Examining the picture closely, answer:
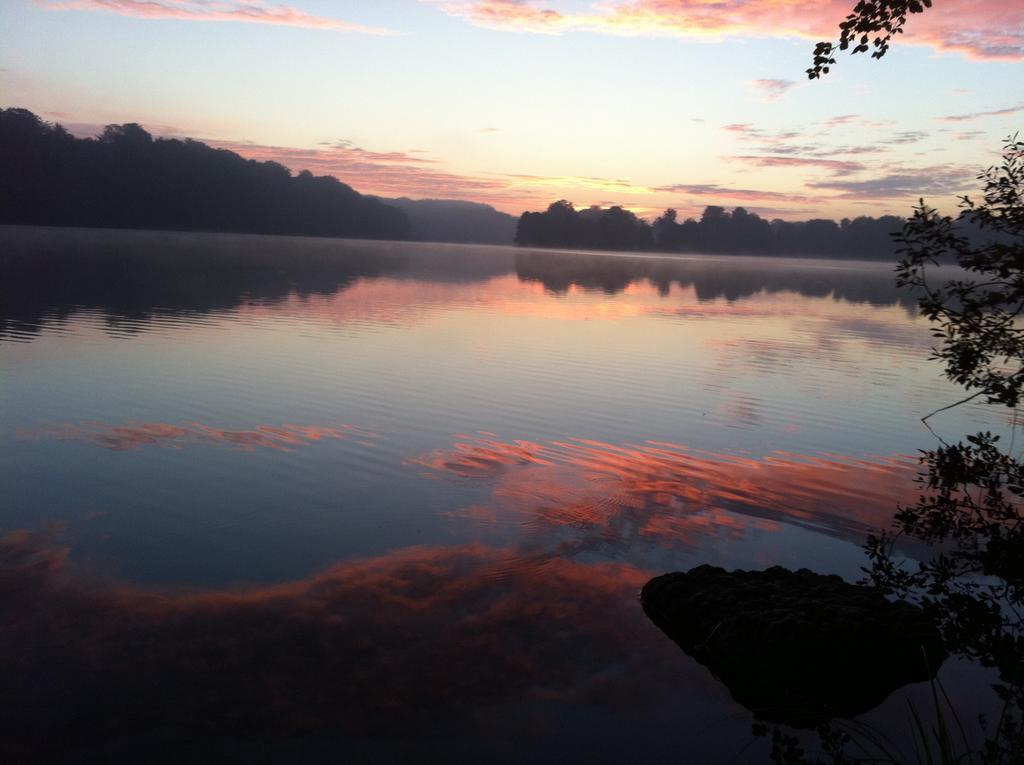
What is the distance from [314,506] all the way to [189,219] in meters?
183

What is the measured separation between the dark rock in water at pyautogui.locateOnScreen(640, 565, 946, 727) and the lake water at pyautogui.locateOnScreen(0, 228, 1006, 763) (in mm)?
250

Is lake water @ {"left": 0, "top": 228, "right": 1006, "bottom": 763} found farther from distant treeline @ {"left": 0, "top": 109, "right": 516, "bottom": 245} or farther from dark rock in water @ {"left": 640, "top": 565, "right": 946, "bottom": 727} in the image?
distant treeline @ {"left": 0, "top": 109, "right": 516, "bottom": 245}

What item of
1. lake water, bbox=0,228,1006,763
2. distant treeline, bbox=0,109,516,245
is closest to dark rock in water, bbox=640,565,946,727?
lake water, bbox=0,228,1006,763

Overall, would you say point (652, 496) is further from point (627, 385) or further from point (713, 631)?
point (627, 385)

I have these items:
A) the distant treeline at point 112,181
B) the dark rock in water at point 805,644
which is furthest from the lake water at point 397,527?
the distant treeline at point 112,181

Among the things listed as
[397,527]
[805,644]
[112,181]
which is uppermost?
[112,181]

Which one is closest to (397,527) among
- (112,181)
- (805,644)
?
(805,644)

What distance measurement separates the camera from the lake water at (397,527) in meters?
6.78

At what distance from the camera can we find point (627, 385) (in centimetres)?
2177

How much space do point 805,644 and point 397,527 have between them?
5.62 m

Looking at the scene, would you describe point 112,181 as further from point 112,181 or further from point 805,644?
point 805,644

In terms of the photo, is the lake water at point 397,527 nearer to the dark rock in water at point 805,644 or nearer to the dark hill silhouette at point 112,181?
the dark rock in water at point 805,644

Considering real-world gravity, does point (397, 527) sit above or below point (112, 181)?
below

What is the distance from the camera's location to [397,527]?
35.4 ft
